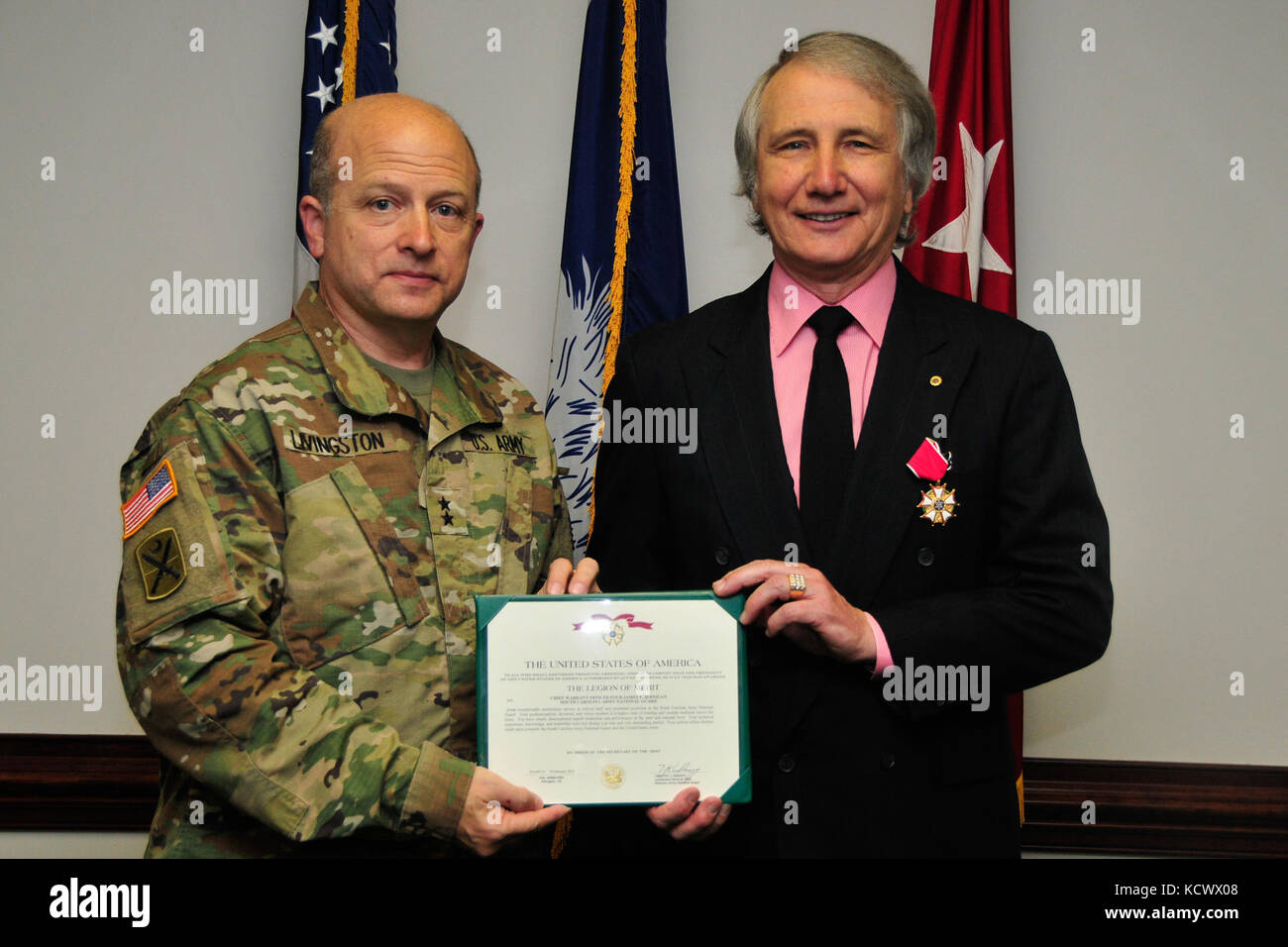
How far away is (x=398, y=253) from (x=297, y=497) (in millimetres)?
495

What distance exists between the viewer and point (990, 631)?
1.87 metres

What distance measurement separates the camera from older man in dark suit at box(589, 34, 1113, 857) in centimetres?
188

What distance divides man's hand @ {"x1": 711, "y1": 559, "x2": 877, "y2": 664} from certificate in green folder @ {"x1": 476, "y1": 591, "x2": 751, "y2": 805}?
0.04m

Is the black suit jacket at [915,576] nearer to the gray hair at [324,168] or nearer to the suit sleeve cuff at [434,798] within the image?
the suit sleeve cuff at [434,798]

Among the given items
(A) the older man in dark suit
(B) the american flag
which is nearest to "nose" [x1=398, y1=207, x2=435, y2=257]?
(A) the older man in dark suit

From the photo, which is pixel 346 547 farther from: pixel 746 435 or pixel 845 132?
pixel 845 132

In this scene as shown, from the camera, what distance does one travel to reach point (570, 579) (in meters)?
2.02

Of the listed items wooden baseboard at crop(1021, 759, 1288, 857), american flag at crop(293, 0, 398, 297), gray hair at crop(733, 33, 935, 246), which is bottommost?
wooden baseboard at crop(1021, 759, 1288, 857)

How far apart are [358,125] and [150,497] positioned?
801 mm

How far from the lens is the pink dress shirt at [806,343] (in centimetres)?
202

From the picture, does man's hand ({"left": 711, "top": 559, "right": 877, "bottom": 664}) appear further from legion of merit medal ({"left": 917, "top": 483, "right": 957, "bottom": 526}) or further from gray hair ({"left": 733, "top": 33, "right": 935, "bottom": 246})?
gray hair ({"left": 733, "top": 33, "right": 935, "bottom": 246})

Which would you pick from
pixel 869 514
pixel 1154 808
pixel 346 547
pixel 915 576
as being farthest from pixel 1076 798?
pixel 346 547
